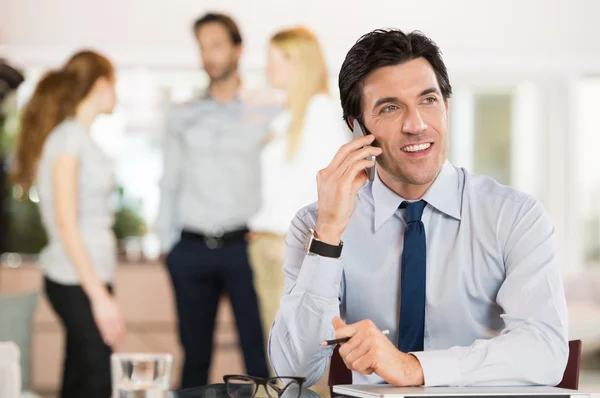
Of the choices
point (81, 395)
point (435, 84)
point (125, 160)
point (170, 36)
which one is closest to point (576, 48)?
point (170, 36)

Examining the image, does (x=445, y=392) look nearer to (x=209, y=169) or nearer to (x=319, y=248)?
(x=319, y=248)

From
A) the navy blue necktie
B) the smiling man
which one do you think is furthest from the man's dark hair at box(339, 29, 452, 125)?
the navy blue necktie

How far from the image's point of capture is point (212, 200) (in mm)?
4262

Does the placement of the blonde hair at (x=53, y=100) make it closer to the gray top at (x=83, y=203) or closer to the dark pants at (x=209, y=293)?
the gray top at (x=83, y=203)

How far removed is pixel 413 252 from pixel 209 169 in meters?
2.55

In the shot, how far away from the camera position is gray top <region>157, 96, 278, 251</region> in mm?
4262

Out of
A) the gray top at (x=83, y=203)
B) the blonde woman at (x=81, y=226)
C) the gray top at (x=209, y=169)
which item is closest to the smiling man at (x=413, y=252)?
the blonde woman at (x=81, y=226)

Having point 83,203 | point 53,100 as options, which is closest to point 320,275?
point 83,203

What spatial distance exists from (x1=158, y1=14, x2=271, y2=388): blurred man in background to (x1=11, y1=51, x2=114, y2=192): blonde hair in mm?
591

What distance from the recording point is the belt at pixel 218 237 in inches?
165

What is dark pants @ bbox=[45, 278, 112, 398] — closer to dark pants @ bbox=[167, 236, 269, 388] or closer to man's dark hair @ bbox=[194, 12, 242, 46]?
dark pants @ bbox=[167, 236, 269, 388]

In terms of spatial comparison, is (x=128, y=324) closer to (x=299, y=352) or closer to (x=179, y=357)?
(x=179, y=357)

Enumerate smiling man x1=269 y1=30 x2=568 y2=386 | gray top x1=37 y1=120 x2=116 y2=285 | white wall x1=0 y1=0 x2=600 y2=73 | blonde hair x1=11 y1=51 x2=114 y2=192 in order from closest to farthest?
smiling man x1=269 y1=30 x2=568 y2=386
gray top x1=37 y1=120 x2=116 y2=285
blonde hair x1=11 y1=51 x2=114 y2=192
white wall x1=0 y1=0 x2=600 y2=73

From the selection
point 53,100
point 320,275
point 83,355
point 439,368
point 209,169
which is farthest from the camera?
point 209,169
